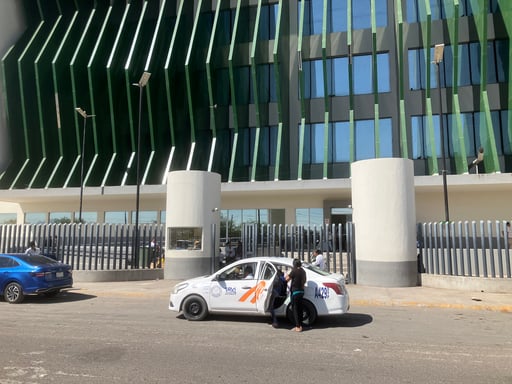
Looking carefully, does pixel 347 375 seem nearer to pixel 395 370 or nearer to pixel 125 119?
pixel 395 370

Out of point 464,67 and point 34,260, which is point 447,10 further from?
point 34,260

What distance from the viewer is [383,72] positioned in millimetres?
27516

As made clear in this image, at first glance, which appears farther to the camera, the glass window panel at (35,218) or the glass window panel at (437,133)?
the glass window panel at (35,218)

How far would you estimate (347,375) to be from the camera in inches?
219

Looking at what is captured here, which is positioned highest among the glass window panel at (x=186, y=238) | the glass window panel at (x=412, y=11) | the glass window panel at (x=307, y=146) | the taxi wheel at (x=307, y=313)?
the glass window panel at (x=412, y=11)

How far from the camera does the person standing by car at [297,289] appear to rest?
840 centimetres

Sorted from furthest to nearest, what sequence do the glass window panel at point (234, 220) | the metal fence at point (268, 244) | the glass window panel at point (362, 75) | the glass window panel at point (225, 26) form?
1. the glass window panel at point (225, 26)
2. the glass window panel at point (362, 75)
3. the glass window panel at point (234, 220)
4. the metal fence at point (268, 244)

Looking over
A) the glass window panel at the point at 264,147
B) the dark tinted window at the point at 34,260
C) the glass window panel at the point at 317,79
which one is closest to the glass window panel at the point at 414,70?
the glass window panel at the point at 317,79

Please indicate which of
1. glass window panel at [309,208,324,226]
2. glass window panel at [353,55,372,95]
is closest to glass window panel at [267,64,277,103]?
glass window panel at [353,55,372,95]

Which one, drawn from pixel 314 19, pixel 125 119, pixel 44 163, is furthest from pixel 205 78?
pixel 44 163

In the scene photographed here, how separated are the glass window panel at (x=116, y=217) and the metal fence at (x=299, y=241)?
50.9 feet

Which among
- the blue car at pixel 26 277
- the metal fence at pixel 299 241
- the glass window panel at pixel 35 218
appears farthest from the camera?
the glass window panel at pixel 35 218

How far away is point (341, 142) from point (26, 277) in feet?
68.2

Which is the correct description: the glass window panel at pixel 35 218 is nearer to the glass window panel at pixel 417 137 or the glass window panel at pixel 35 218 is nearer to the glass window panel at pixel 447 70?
the glass window panel at pixel 417 137
